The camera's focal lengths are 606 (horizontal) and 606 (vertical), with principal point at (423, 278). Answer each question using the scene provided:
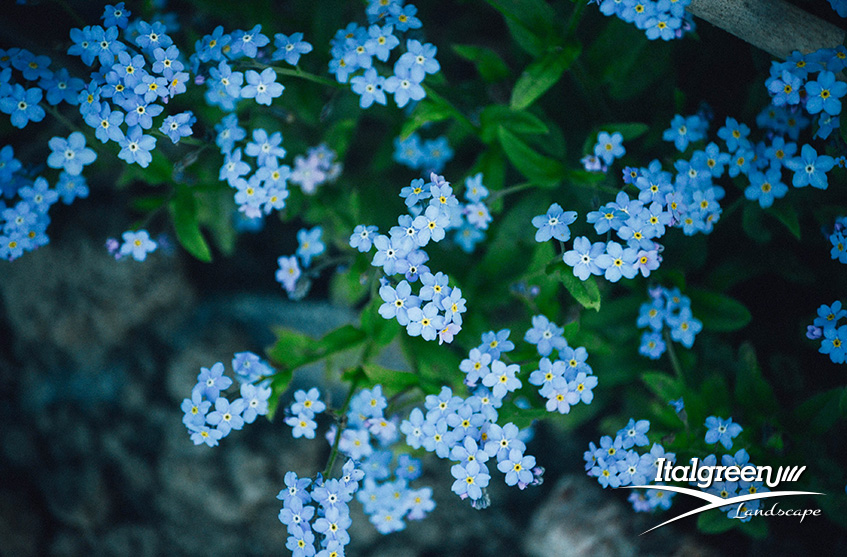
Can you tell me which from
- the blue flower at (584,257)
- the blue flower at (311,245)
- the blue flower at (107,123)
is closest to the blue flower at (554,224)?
the blue flower at (584,257)

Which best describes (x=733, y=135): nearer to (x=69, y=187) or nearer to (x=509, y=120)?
(x=509, y=120)

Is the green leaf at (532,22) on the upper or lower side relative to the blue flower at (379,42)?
upper

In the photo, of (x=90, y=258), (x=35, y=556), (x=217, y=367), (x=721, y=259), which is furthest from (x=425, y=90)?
(x=35, y=556)

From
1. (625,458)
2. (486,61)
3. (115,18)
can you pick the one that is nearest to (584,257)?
(625,458)

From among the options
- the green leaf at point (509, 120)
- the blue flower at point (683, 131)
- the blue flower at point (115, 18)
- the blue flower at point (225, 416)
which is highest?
the blue flower at point (683, 131)

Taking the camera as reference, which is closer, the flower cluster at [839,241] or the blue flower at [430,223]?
the blue flower at [430,223]

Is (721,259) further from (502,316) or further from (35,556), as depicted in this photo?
(35,556)

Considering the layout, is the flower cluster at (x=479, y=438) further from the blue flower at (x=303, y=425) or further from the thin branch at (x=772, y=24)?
the thin branch at (x=772, y=24)
